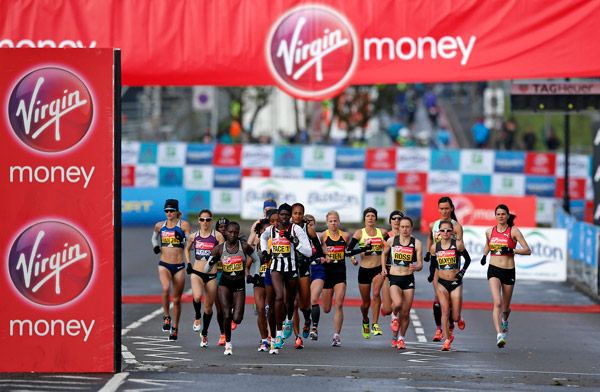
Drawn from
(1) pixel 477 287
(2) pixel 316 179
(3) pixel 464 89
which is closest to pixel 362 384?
(1) pixel 477 287

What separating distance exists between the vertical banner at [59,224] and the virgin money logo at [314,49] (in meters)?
2.33

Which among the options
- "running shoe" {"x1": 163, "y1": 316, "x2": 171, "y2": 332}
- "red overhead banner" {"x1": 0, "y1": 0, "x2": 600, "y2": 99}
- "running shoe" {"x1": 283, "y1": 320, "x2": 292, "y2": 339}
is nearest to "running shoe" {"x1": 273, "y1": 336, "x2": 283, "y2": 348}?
"running shoe" {"x1": 283, "y1": 320, "x2": 292, "y2": 339}

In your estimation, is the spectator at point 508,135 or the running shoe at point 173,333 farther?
the spectator at point 508,135

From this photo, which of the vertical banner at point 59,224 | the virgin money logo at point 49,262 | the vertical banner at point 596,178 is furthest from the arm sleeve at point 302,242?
the vertical banner at point 596,178

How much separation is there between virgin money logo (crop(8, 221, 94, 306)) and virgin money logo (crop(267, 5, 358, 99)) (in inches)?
130

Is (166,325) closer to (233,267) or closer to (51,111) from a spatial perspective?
(233,267)

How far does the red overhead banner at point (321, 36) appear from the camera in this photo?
467 inches

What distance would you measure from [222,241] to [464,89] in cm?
5135

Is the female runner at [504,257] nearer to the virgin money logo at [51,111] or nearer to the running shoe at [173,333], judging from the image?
the running shoe at [173,333]

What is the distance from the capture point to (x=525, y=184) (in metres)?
39.5

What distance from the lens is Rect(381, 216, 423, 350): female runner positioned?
56.3 ft

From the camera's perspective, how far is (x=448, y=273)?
56.6ft

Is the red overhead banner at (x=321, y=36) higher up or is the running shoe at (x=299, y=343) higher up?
the red overhead banner at (x=321, y=36)

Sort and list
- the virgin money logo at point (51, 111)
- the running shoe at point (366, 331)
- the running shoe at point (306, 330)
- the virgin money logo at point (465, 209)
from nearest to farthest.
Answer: the virgin money logo at point (51, 111)
the running shoe at point (306, 330)
the running shoe at point (366, 331)
the virgin money logo at point (465, 209)
